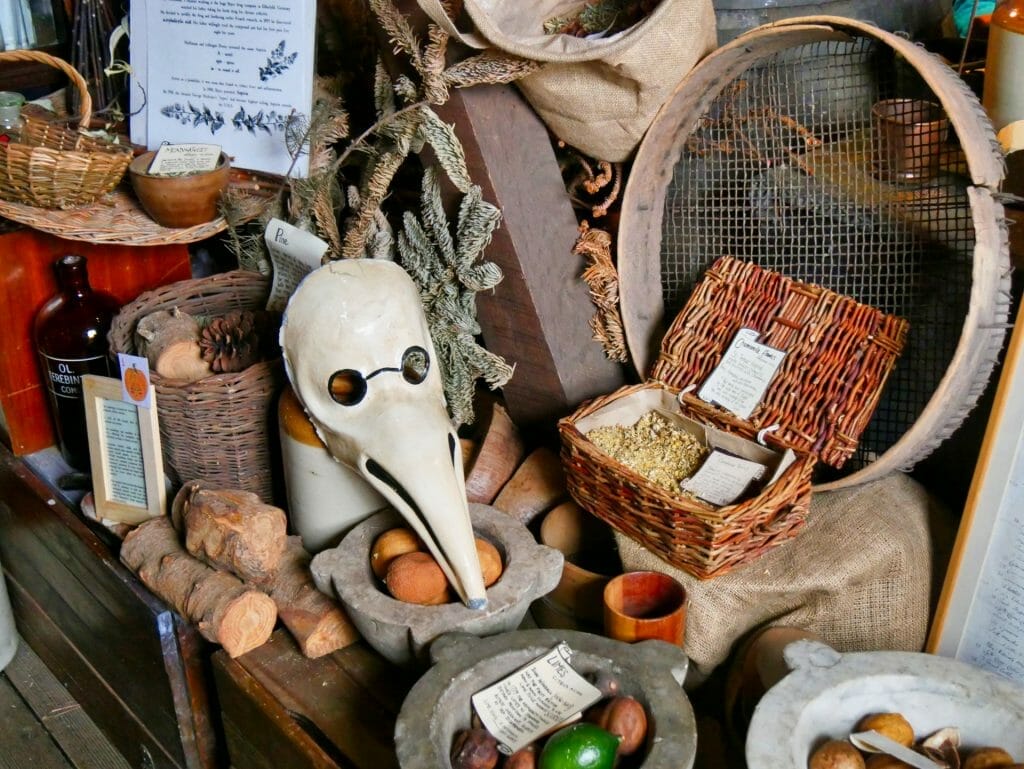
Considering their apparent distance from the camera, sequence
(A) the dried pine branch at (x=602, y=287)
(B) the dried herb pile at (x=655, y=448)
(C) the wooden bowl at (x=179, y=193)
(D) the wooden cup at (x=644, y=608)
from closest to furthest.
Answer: (D) the wooden cup at (x=644, y=608), (B) the dried herb pile at (x=655, y=448), (A) the dried pine branch at (x=602, y=287), (C) the wooden bowl at (x=179, y=193)

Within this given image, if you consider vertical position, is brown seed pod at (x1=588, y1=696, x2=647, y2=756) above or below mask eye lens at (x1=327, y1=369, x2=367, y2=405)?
below

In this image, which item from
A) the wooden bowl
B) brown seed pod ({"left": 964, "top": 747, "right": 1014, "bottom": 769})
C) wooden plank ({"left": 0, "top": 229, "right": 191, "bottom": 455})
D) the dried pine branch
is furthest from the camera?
wooden plank ({"left": 0, "top": 229, "right": 191, "bottom": 455})

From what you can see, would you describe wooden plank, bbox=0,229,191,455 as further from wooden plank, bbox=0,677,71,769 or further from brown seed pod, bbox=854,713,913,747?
brown seed pod, bbox=854,713,913,747

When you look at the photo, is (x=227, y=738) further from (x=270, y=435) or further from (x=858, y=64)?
(x=858, y=64)

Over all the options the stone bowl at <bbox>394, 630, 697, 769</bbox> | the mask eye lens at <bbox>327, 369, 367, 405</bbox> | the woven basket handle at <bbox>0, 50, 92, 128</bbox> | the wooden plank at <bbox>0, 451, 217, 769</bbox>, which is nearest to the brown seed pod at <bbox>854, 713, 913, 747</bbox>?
the stone bowl at <bbox>394, 630, 697, 769</bbox>

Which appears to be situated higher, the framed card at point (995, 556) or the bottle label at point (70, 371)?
the framed card at point (995, 556)

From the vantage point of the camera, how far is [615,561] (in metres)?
1.50

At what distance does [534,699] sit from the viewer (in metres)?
1.11

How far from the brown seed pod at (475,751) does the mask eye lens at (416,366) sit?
435mm

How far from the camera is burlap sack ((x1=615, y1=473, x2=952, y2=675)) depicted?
1.25 metres

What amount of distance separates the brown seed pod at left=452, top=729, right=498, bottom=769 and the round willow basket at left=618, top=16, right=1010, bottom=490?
527 millimetres

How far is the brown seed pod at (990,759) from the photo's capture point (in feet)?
3.23

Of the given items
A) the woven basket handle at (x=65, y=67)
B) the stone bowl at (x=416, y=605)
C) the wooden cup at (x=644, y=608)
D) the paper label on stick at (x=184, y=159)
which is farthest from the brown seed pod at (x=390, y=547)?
the woven basket handle at (x=65, y=67)

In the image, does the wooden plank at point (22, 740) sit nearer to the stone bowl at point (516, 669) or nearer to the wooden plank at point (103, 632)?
the wooden plank at point (103, 632)
